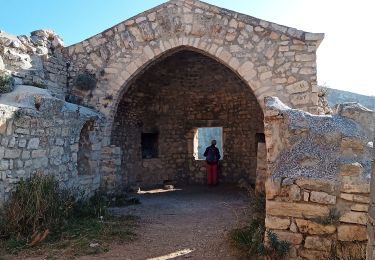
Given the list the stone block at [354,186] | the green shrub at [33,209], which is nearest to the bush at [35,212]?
the green shrub at [33,209]

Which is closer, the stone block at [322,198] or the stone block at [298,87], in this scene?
the stone block at [322,198]

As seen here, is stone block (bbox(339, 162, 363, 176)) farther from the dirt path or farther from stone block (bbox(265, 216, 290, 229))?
the dirt path

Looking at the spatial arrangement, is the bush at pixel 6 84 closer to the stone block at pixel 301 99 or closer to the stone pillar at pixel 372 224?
the stone block at pixel 301 99

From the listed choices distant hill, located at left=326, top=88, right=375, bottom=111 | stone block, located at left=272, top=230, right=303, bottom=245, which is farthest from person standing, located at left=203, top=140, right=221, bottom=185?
distant hill, located at left=326, top=88, right=375, bottom=111

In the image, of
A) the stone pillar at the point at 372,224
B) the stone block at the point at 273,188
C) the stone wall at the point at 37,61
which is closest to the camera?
the stone pillar at the point at 372,224

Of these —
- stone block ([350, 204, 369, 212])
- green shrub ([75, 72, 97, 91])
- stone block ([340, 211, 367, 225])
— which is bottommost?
stone block ([340, 211, 367, 225])

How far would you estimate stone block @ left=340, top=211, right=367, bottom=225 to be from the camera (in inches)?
124

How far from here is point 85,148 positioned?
7098mm

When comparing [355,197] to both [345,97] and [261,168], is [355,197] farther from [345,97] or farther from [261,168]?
[345,97]

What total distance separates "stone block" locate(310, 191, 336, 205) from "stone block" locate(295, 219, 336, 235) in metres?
0.20

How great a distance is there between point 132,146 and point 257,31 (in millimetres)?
4446

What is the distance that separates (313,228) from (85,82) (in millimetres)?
5770

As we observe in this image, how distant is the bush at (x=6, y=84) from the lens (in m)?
5.54

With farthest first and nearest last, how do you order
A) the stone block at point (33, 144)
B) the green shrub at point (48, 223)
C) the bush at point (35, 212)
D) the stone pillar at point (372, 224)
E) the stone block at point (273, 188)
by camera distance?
the stone block at point (33, 144) < the bush at point (35, 212) < the green shrub at point (48, 223) < the stone block at point (273, 188) < the stone pillar at point (372, 224)
